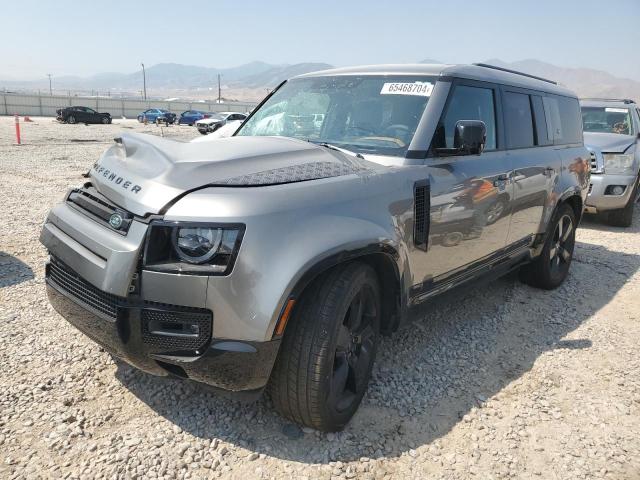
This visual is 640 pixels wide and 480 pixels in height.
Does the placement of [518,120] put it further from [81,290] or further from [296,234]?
[81,290]

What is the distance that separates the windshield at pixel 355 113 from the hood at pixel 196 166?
355 mm

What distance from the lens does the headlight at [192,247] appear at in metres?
2.15

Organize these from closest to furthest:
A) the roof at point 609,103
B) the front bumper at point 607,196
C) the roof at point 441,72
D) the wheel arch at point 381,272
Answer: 1. the wheel arch at point 381,272
2. the roof at point 441,72
3. the front bumper at point 607,196
4. the roof at point 609,103

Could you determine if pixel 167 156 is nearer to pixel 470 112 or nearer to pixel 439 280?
pixel 439 280

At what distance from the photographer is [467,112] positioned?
141 inches

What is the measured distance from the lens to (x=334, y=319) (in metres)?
2.40

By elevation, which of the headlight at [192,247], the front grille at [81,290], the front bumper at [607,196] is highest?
the headlight at [192,247]

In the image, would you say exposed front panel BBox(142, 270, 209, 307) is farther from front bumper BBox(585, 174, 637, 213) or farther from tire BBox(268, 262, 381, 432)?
front bumper BBox(585, 174, 637, 213)

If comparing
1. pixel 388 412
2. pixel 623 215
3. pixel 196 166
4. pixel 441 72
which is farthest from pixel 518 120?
pixel 623 215

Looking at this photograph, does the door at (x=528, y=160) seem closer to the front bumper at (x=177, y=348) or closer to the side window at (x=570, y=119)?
the side window at (x=570, y=119)

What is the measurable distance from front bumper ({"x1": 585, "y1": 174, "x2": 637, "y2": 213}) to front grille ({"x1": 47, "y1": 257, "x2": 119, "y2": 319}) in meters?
7.81

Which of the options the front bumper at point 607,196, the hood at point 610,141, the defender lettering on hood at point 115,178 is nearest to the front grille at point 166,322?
the defender lettering on hood at point 115,178

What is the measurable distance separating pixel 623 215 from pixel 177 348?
8288mm

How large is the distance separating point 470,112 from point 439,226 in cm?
101
